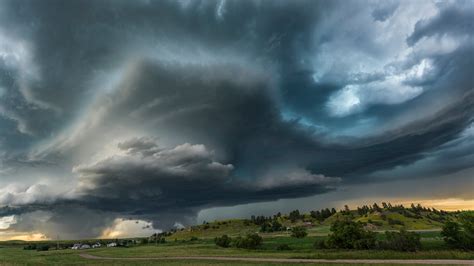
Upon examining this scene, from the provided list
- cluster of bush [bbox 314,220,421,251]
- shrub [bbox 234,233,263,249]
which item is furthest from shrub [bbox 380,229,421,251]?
shrub [bbox 234,233,263,249]

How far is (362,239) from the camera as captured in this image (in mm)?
119938

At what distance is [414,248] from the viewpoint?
108m

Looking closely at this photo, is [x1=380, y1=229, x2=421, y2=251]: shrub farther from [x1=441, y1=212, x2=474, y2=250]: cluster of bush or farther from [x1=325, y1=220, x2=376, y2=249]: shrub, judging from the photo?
[x1=441, y1=212, x2=474, y2=250]: cluster of bush

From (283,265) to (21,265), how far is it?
7361cm

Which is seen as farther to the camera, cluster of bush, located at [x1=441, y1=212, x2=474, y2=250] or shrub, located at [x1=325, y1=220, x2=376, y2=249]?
shrub, located at [x1=325, y1=220, x2=376, y2=249]

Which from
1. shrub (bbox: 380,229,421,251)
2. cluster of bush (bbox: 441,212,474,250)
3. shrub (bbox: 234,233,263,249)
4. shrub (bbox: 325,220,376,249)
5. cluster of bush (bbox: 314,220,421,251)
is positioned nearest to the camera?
shrub (bbox: 380,229,421,251)

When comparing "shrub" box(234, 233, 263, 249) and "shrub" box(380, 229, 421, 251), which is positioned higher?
"shrub" box(234, 233, 263, 249)

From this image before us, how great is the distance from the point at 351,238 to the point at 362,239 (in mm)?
4127

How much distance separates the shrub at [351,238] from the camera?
11900 cm

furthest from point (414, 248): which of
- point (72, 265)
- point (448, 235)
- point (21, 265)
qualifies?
point (21, 265)

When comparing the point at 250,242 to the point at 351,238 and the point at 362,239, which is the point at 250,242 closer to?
the point at 351,238

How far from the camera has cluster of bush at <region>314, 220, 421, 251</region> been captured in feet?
363

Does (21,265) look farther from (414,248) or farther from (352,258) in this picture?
(414,248)

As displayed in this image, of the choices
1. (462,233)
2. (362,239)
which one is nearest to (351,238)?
(362,239)
